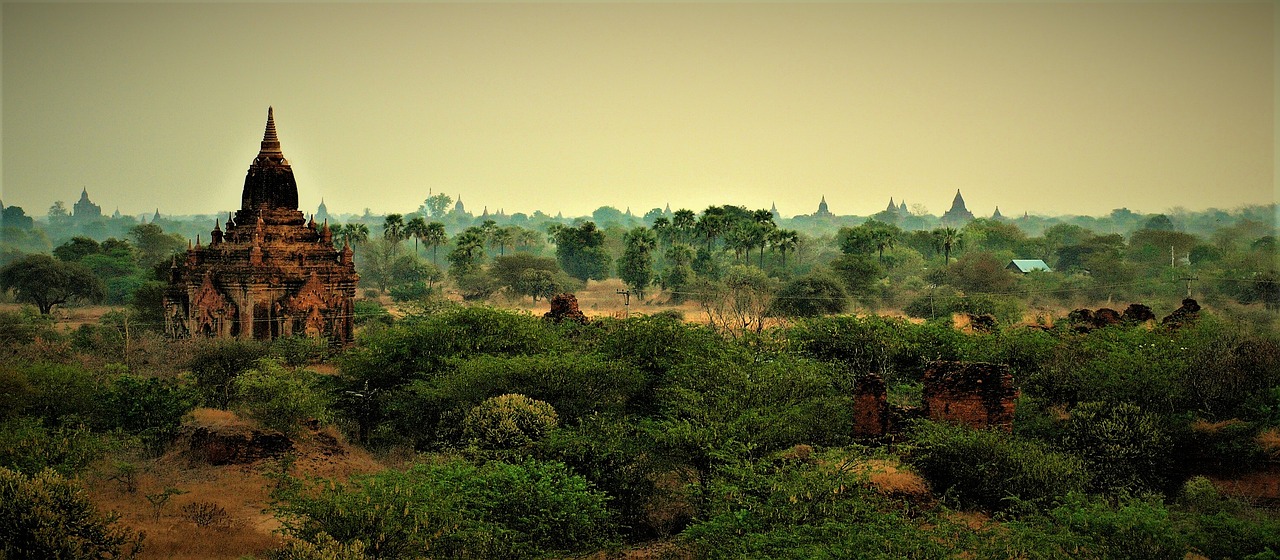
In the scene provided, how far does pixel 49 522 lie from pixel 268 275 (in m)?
18.1

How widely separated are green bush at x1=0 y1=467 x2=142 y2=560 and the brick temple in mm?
16804

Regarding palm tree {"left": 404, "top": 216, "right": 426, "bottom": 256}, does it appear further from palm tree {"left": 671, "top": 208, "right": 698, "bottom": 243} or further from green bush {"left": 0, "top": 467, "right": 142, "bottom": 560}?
green bush {"left": 0, "top": 467, "right": 142, "bottom": 560}

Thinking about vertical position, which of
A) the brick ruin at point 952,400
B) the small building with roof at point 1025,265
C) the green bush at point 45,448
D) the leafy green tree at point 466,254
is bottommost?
the green bush at point 45,448

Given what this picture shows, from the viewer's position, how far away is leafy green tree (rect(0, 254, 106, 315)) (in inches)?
2334

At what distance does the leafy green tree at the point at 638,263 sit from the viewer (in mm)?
65500

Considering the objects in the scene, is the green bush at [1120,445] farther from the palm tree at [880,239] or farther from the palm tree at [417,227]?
the palm tree at [417,227]

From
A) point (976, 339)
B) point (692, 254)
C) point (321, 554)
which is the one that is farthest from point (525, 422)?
point (692, 254)

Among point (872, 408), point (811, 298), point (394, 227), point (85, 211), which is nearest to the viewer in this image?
point (872, 408)

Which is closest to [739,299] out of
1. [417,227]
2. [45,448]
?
[417,227]

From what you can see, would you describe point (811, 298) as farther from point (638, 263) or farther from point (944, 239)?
point (944, 239)

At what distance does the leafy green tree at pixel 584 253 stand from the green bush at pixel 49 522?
206ft

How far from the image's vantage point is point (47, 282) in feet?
196

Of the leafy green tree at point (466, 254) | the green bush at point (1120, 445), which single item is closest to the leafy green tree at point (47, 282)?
the leafy green tree at point (466, 254)

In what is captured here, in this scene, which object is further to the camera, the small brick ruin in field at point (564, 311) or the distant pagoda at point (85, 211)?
the distant pagoda at point (85, 211)
